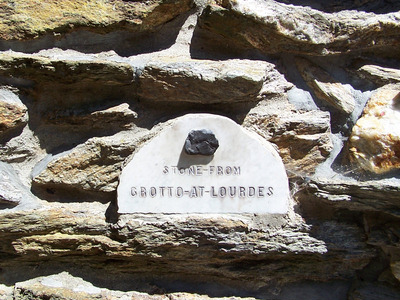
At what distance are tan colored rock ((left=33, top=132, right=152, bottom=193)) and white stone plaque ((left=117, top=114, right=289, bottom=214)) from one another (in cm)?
6

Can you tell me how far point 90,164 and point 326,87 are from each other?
0.91m

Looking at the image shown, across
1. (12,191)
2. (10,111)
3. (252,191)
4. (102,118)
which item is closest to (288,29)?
(252,191)

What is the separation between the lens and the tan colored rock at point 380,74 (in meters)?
1.69

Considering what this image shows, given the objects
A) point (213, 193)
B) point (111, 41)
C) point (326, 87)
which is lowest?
point (213, 193)

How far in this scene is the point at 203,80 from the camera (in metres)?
1.58

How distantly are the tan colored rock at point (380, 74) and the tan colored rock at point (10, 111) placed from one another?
124 cm

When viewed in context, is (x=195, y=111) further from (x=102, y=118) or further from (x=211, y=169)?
(x=102, y=118)

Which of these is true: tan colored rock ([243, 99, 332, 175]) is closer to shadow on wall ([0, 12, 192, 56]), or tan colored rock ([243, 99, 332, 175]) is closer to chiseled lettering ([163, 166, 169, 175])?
chiseled lettering ([163, 166, 169, 175])

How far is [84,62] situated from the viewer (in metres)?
1.55

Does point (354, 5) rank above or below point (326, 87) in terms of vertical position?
above

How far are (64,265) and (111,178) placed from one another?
1.25ft

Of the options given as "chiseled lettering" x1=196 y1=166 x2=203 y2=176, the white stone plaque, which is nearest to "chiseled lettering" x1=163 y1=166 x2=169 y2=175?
the white stone plaque

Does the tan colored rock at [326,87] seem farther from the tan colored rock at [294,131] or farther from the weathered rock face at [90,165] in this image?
the weathered rock face at [90,165]

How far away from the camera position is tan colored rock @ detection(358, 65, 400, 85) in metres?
1.69
